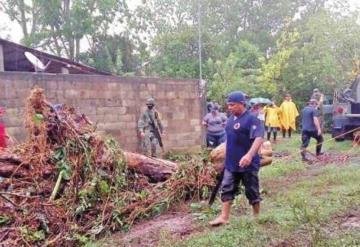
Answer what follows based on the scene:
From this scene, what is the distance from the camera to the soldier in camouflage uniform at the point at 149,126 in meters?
11.1

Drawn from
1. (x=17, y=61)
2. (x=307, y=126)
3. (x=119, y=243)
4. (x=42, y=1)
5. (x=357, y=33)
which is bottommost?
(x=119, y=243)

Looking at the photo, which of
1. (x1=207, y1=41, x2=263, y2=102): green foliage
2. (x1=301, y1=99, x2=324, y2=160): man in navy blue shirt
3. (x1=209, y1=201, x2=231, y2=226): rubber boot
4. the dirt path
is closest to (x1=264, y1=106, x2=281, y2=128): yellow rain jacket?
(x1=207, y1=41, x2=263, y2=102): green foliage

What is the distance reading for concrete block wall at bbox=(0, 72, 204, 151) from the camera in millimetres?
9570

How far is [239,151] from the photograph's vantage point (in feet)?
18.1

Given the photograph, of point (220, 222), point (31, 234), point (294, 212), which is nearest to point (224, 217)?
point (220, 222)

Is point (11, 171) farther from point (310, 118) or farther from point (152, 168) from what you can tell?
point (310, 118)

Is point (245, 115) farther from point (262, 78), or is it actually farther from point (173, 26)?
point (173, 26)

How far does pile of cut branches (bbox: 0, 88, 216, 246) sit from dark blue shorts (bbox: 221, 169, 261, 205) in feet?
4.07

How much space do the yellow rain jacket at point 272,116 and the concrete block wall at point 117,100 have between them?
3350 mm

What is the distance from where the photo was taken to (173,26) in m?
29.5

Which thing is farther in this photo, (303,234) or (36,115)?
(36,115)

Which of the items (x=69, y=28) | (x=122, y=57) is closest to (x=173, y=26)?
(x=122, y=57)

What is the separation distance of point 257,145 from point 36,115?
9.56ft

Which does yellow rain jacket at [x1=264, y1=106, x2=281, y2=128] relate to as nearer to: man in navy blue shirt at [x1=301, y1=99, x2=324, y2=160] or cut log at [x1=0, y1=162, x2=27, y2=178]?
man in navy blue shirt at [x1=301, y1=99, x2=324, y2=160]
